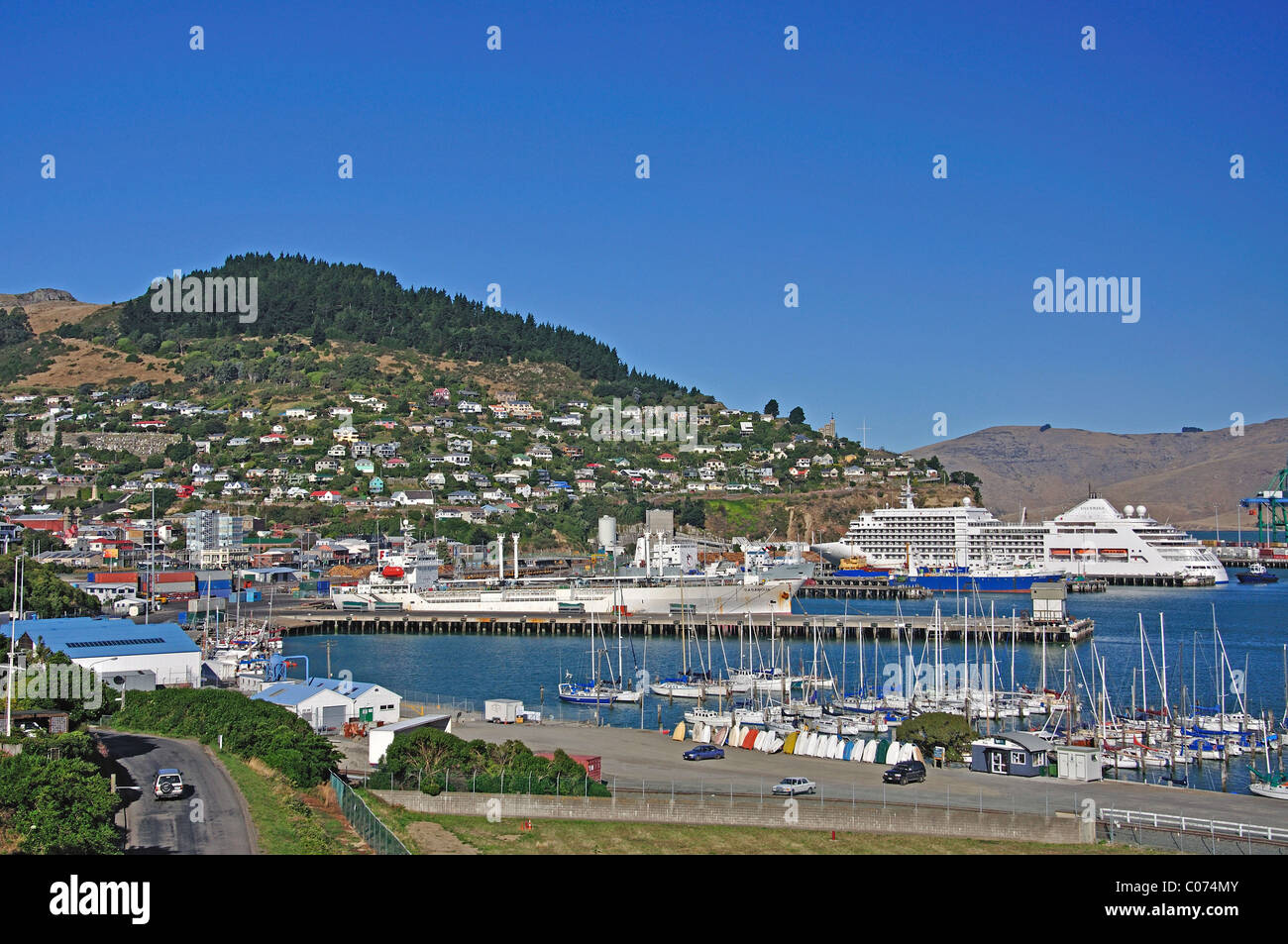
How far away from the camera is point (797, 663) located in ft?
154

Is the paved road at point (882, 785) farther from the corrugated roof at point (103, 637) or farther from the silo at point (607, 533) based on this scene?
the silo at point (607, 533)

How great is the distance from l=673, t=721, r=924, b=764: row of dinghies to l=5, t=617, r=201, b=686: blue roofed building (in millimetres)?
14727

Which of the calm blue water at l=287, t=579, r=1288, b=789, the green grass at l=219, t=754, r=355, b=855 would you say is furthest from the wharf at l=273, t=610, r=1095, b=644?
the green grass at l=219, t=754, r=355, b=855

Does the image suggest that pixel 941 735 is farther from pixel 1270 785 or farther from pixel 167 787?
pixel 167 787

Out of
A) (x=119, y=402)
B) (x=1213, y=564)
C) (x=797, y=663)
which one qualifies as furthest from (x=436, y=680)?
(x=119, y=402)

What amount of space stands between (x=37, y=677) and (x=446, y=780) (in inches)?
373

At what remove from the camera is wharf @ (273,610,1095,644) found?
5378cm

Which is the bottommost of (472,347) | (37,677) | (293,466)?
(37,677)

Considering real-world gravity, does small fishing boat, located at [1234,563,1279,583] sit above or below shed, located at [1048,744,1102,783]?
below

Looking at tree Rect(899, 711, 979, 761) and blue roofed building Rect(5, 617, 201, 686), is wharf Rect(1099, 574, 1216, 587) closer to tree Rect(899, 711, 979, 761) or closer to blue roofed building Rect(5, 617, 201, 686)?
tree Rect(899, 711, 979, 761)

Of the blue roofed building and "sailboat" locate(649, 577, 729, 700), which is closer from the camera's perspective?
the blue roofed building

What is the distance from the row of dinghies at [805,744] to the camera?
24.4 meters
